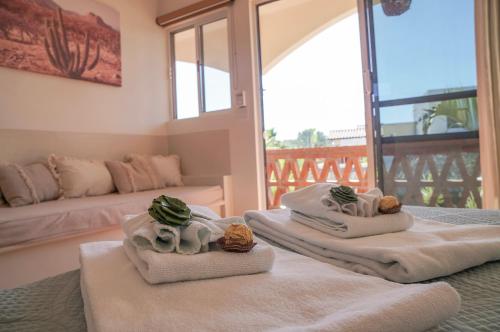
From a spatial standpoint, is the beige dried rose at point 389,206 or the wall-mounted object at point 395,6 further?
the wall-mounted object at point 395,6

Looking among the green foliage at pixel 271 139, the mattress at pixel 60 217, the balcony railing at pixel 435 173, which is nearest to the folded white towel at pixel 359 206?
the mattress at pixel 60 217

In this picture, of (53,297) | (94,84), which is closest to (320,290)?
(53,297)

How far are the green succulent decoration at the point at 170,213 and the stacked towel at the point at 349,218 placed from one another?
15.2 inches

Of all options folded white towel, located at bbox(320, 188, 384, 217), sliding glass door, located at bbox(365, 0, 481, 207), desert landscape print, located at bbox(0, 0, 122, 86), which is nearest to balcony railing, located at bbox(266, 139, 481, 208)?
sliding glass door, located at bbox(365, 0, 481, 207)

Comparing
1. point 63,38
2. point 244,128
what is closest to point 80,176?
point 63,38

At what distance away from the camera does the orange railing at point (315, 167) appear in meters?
4.41

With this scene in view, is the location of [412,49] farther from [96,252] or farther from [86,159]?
[86,159]

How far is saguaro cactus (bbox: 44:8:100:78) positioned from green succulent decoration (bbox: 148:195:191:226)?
2731 millimetres

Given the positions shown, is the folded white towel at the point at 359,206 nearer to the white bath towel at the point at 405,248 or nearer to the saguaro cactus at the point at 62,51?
the white bath towel at the point at 405,248

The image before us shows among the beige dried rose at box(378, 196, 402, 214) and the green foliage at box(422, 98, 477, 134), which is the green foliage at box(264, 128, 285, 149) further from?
the beige dried rose at box(378, 196, 402, 214)

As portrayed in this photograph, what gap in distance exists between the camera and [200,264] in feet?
1.90

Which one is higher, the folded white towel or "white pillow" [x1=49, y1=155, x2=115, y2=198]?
"white pillow" [x1=49, y1=155, x2=115, y2=198]

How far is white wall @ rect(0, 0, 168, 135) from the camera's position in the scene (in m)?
2.61

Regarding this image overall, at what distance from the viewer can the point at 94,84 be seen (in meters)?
3.12
